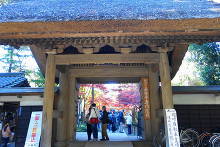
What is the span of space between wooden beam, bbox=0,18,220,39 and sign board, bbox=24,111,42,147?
2.54 meters

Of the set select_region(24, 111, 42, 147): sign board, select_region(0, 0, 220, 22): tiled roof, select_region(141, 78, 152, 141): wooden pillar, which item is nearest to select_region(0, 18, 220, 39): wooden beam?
select_region(0, 0, 220, 22): tiled roof

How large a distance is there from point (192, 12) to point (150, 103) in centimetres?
453

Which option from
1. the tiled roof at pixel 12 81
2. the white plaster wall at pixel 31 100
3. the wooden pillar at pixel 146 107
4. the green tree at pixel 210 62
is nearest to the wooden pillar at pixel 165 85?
the wooden pillar at pixel 146 107

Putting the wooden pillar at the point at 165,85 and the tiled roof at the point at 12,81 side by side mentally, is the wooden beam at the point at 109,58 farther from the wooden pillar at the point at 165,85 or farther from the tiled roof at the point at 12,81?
the tiled roof at the point at 12,81

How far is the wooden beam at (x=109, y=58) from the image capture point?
6652mm

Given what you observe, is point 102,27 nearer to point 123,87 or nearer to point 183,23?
point 183,23

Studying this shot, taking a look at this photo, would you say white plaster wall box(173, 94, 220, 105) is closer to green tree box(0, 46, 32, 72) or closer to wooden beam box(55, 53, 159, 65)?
wooden beam box(55, 53, 159, 65)

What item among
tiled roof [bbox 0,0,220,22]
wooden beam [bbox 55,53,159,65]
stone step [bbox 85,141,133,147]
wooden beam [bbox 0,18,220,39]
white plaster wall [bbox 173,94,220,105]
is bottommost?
stone step [bbox 85,141,133,147]

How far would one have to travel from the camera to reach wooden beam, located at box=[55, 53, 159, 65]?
665cm

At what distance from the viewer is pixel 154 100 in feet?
29.0

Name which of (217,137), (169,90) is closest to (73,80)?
(169,90)

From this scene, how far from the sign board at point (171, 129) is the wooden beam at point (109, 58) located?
5.50 feet

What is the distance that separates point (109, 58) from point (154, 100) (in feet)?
10.5

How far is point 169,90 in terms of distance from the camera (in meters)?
6.09
